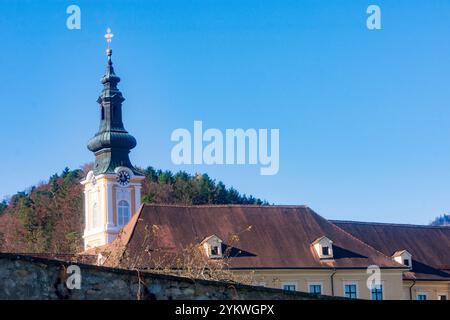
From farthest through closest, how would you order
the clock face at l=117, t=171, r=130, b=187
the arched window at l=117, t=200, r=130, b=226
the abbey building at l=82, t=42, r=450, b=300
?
the clock face at l=117, t=171, r=130, b=187 → the arched window at l=117, t=200, r=130, b=226 → the abbey building at l=82, t=42, r=450, b=300

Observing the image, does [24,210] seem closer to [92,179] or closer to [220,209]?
[92,179]

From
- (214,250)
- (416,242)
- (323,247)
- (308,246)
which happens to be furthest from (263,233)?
(416,242)

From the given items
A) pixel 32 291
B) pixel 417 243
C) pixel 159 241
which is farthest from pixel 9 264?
pixel 417 243

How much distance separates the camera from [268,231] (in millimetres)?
43594

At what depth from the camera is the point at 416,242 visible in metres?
50.0

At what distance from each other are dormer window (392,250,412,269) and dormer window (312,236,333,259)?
462 centimetres

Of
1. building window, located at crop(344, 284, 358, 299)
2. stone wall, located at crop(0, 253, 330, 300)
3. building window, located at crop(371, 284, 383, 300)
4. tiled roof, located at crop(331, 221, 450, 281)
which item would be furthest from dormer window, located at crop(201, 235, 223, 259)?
stone wall, located at crop(0, 253, 330, 300)

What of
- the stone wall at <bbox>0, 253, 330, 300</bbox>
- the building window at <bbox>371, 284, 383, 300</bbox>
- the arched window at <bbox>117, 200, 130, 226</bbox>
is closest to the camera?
the stone wall at <bbox>0, 253, 330, 300</bbox>

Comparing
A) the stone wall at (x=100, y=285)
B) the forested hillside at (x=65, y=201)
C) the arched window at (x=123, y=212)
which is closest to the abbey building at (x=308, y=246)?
the arched window at (x=123, y=212)

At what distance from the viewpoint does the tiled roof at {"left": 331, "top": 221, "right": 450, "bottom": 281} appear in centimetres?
4762

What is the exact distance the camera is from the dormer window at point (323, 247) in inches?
1686

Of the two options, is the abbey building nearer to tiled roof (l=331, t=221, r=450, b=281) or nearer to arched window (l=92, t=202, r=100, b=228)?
tiled roof (l=331, t=221, r=450, b=281)

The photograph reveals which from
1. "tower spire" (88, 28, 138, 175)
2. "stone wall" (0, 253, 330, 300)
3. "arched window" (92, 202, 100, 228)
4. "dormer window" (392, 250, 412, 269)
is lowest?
"stone wall" (0, 253, 330, 300)
